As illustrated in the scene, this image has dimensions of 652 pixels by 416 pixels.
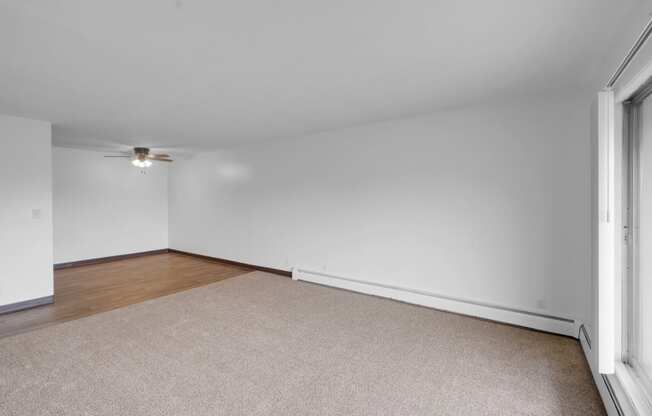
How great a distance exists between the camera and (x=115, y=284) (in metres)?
5.00

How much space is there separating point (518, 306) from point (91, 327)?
4594mm

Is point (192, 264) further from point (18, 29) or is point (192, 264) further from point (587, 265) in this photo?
point (587, 265)

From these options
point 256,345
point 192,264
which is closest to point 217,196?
point 192,264

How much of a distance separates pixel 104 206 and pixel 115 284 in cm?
258

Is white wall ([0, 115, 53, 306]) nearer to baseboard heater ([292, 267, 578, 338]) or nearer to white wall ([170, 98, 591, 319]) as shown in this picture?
white wall ([170, 98, 591, 319])

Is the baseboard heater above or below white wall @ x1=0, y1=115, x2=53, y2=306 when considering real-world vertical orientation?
below

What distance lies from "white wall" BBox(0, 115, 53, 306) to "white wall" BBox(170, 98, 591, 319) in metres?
3.01

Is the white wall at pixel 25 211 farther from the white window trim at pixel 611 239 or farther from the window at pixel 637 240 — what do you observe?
the window at pixel 637 240

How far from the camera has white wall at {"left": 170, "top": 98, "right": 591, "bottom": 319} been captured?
3.11 m

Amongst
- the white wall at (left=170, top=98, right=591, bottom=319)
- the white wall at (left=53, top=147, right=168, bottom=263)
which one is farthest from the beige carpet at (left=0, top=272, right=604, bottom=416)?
the white wall at (left=53, top=147, right=168, bottom=263)

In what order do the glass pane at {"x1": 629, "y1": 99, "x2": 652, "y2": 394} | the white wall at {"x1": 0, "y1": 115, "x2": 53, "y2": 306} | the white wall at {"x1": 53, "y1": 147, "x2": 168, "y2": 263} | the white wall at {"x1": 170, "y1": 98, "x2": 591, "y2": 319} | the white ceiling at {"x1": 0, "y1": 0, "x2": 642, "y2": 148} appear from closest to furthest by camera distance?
the white ceiling at {"x1": 0, "y1": 0, "x2": 642, "y2": 148} < the glass pane at {"x1": 629, "y1": 99, "x2": 652, "y2": 394} < the white wall at {"x1": 170, "y1": 98, "x2": 591, "y2": 319} < the white wall at {"x1": 0, "y1": 115, "x2": 53, "y2": 306} < the white wall at {"x1": 53, "y1": 147, "x2": 168, "y2": 263}

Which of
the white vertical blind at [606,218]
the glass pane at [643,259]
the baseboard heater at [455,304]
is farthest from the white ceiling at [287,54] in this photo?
the baseboard heater at [455,304]

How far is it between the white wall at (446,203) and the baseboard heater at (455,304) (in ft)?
0.26

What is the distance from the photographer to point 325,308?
154 inches
